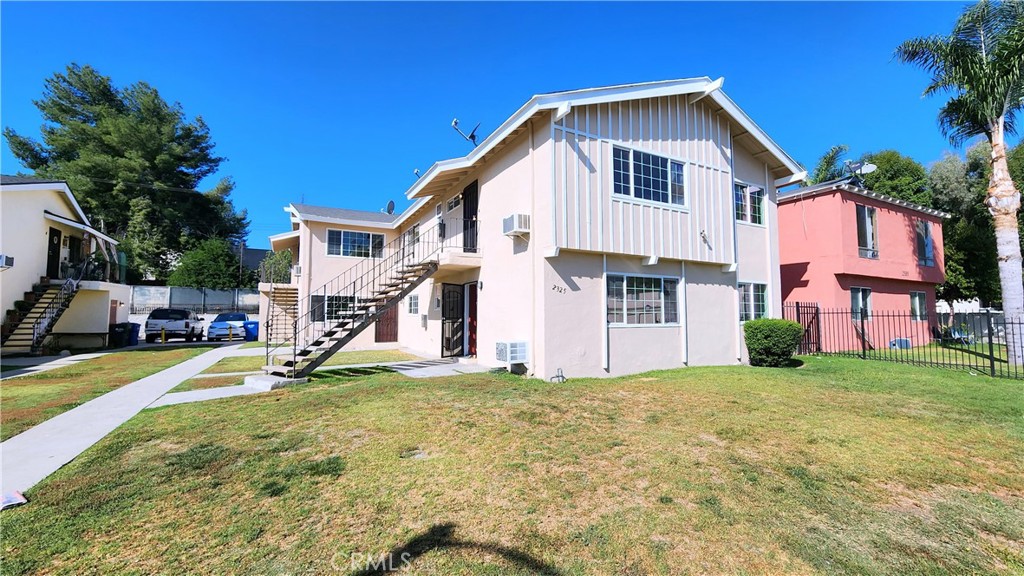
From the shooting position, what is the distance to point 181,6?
427 inches

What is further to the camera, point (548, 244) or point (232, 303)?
point (232, 303)

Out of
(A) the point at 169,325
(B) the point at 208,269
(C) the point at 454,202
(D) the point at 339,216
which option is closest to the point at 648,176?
(C) the point at 454,202

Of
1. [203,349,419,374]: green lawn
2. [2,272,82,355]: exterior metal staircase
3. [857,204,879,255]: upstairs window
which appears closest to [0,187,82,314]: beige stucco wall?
[2,272,82,355]: exterior metal staircase

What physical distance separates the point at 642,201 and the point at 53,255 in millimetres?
24613

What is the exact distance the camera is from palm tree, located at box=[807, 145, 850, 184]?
23969 mm

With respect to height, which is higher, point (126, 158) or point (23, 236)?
point (126, 158)

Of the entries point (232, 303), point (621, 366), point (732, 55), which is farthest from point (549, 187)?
point (232, 303)

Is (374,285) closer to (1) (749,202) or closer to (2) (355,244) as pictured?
(2) (355,244)

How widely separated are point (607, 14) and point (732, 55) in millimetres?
4485

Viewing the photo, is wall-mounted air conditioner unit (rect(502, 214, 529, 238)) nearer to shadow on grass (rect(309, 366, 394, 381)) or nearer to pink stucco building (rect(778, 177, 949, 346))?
shadow on grass (rect(309, 366, 394, 381))

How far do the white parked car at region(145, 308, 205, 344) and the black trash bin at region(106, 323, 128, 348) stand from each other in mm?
2750

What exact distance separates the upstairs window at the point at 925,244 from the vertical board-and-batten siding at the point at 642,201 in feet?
42.2

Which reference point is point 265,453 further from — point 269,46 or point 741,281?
point 269,46

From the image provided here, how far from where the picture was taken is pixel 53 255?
18172mm
